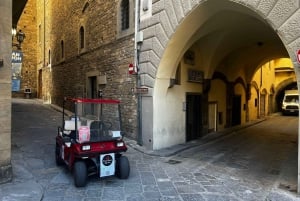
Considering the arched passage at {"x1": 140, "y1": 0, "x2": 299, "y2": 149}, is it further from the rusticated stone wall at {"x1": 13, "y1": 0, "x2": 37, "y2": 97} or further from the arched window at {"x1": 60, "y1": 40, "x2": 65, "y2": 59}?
the rusticated stone wall at {"x1": 13, "y1": 0, "x2": 37, "y2": 97}

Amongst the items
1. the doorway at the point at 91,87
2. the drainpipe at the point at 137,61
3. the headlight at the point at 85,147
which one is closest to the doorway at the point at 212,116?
the drainpipe at the point at 137,61

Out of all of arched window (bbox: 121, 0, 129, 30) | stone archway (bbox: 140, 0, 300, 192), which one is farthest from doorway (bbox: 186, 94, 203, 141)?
arched window (bbox: 121, 0, 129, 30)

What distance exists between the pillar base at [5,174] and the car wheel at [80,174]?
124 centimetres

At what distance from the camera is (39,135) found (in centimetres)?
990

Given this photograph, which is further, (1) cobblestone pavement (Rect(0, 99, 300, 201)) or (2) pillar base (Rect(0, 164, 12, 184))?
(2) pillar base (Rect(0, 164, 12, 184))

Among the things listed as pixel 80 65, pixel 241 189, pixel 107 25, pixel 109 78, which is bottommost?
pixel 241 189

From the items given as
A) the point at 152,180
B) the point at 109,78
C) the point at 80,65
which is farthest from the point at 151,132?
the point at 80,65

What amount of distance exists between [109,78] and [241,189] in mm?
7179

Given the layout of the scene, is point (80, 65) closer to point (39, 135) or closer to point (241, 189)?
point (39, 135)

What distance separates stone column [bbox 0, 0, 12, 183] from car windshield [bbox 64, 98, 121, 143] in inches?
46.9

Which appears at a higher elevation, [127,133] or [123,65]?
[123,65]

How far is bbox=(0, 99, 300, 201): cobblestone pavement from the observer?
16.4 feet

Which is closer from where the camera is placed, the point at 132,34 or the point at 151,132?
the point at 151,132

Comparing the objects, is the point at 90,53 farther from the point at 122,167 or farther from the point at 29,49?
the point at 29,49
